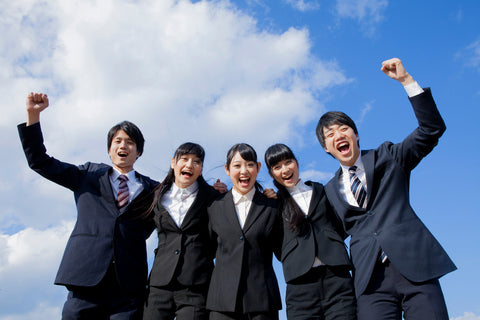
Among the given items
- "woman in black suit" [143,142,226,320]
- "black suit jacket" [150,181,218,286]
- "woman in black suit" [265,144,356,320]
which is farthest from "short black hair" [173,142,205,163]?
"woman in black suit" [265,144,356,320]

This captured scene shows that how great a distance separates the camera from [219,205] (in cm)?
495

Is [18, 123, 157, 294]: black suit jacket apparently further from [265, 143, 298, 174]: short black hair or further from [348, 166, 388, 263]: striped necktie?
[348, 166, 388, 263]: striped necktie

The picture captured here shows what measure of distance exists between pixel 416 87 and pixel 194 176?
2.86 m

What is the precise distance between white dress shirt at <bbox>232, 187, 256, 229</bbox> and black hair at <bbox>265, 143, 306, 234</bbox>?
395 millimetres

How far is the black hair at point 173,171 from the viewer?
204 inches

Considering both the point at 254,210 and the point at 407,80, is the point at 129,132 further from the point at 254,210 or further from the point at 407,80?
the point at 407,80

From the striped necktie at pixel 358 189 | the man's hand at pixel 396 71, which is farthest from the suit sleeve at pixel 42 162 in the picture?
the man's hand at pixel 396 71

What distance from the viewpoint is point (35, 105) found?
484 cm

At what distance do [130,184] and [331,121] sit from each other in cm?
277

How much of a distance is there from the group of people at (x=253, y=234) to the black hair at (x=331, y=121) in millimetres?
17

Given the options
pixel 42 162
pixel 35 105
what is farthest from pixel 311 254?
pixel 35 105

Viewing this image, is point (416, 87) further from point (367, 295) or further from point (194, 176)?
point (194, 176)

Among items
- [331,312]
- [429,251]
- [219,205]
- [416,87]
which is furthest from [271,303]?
[416,87]

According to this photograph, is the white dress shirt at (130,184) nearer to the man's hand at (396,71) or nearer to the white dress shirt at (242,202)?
the white dress shirt at (242,202)
